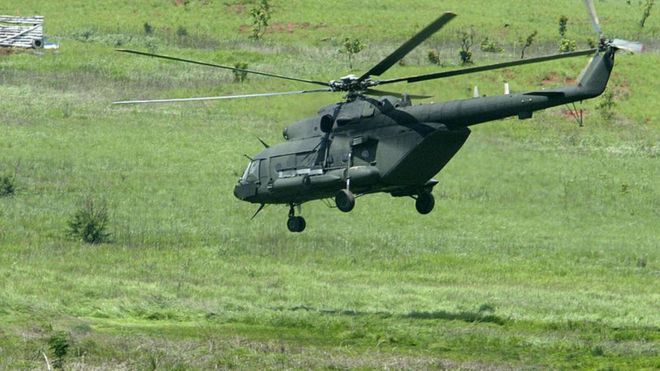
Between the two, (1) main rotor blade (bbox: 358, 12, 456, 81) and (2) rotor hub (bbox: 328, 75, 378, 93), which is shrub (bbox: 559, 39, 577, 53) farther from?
(1) main rotor blade (bbox: 358, 12, 456, 81)

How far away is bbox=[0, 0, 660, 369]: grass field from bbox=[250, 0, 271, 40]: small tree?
3.75 feet

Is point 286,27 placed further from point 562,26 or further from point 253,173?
point 253,173

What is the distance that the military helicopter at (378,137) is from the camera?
2969cm

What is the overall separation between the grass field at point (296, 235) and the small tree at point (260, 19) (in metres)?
1.14

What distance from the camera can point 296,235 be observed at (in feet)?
161

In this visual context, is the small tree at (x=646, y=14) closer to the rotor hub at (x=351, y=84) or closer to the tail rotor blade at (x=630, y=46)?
the rotor hub at (x=351, y=84)

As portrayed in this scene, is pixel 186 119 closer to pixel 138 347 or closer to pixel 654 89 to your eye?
pixel 654 89

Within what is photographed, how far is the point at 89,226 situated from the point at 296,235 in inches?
305

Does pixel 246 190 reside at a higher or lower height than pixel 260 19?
lower

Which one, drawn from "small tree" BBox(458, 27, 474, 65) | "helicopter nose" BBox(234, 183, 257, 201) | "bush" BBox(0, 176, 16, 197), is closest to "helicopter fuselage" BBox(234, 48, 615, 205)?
"helicopter nose" BBox(234, 183, 257, 201)

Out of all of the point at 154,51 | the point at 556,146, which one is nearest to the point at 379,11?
the point at 154,51

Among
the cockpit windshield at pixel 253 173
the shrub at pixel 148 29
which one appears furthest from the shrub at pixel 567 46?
the cockpit windshield at pixel 253 173

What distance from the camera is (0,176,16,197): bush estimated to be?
5369 cm

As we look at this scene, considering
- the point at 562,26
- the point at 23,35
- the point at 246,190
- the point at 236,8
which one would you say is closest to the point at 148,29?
the point at 236,8
